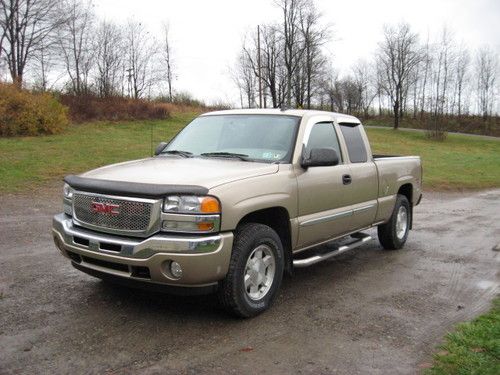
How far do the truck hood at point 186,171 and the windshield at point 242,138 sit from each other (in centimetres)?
26

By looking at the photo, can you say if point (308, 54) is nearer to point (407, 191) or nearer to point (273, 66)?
point (273, 66)

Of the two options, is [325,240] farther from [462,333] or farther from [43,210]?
[43,210]

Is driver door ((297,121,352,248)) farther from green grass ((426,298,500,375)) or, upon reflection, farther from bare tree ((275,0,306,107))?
bare tree ((275,0,306,107))

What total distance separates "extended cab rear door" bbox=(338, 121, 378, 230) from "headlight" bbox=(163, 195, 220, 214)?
2.36 meters

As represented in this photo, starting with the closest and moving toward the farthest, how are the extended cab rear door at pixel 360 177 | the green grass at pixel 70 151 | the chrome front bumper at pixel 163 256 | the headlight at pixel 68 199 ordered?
1. the chrome front bumper at pixel 163 256
2. the headlight at pixel 68 199
3. the extended cab rear door at pixel 360 177
4. the green grass at pixel 70 151

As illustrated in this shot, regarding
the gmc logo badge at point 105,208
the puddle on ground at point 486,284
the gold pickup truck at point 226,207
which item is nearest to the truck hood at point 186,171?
the gold pickup truck at point 226,207

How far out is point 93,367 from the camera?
3.51 meters

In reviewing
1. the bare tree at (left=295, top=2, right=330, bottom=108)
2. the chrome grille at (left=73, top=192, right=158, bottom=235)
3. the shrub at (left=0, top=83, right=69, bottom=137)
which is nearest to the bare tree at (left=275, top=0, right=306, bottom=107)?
the bare tree at (left=295, top=2, right=330, bottom=108)

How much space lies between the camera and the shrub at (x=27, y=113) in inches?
784

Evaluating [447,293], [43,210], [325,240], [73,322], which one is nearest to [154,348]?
[73,322]

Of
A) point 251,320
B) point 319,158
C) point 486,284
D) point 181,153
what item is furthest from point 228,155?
point 486,284

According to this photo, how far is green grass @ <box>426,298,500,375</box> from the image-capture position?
3.55 metres

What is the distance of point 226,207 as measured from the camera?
411 centimetres

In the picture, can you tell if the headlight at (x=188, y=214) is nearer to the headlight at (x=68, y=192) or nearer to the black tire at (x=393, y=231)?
the headlight at (x=68, y=192)
